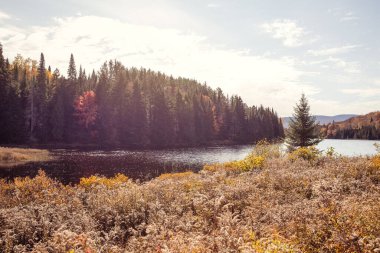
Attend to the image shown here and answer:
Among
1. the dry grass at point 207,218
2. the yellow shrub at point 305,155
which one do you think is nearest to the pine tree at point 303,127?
the yellow shrub at point 305,155

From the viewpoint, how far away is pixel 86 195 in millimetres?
12258

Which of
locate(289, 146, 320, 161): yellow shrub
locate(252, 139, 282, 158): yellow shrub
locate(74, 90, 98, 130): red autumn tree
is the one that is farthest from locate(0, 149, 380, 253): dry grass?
locate(74, 90, 98, 130): red autumn tree

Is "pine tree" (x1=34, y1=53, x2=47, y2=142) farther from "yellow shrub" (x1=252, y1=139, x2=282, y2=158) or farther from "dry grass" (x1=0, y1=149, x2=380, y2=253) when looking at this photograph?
"dry grass" (x1=0, y1=149, x2=380, y2=253)

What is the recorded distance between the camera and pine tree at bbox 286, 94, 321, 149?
107ft

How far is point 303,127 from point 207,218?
26.3m

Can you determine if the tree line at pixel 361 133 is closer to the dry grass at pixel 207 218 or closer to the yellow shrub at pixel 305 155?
the yellow shrub at pixel 305 155

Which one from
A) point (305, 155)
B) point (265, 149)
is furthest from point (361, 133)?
point (305, 155)

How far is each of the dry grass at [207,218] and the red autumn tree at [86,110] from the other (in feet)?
215

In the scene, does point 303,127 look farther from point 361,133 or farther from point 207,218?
point 361,133

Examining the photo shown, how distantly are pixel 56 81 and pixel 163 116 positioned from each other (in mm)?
29590

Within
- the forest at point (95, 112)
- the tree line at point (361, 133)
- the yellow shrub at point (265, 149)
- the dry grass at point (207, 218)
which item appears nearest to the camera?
the dry grass at point (207, 218)

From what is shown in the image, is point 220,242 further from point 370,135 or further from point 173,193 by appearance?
point 370,135

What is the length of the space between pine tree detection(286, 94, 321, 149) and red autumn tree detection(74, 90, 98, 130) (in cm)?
5788

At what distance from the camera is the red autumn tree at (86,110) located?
77188 millimetres
